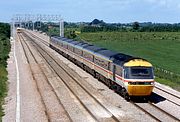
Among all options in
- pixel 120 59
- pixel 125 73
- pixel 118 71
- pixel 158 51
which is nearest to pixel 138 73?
pixel 125 73

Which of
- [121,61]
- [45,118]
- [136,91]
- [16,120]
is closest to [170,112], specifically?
[136,91]

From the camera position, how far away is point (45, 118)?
24.3 m

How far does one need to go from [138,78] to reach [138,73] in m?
0.41

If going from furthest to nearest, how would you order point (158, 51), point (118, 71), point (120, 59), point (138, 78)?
point (158, 51), point (120, 59), point (118, 71), point (138, 78)

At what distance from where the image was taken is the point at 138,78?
2767 centimetres

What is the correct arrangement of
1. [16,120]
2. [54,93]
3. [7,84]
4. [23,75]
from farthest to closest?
[23,75], [7,84], [54,93], [16,120]

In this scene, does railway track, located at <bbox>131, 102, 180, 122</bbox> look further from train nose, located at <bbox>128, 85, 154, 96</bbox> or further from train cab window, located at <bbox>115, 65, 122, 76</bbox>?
train cab window, located at <bbox>115, 65, 122, 76</bbox>

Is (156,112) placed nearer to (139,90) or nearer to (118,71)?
(139,90)

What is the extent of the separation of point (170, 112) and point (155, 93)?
6888 mm

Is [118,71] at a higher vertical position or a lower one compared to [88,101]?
higher

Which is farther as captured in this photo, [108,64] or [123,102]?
[108,64]

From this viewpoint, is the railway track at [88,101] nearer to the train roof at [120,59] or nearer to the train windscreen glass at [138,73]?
the train windscreen glass at [138,73]

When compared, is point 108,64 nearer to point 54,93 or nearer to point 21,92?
point 54,93

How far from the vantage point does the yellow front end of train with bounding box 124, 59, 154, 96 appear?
90.6ft
